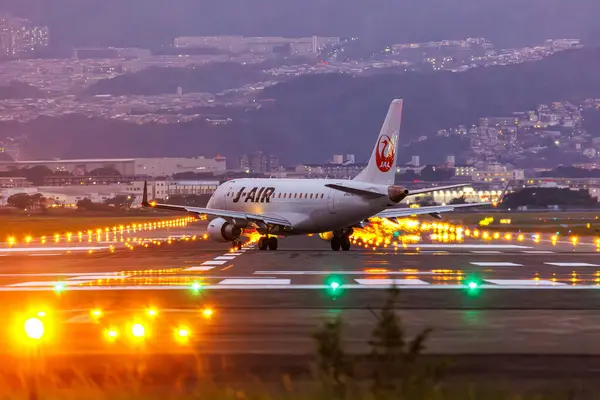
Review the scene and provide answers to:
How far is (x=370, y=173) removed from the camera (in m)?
63.0

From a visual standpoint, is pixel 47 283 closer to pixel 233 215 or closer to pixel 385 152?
pixel 233 215

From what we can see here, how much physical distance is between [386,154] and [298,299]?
1339 inches

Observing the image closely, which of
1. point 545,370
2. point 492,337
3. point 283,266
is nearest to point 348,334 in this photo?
point 492,337

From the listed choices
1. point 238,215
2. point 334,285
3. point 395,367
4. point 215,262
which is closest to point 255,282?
point 334,285

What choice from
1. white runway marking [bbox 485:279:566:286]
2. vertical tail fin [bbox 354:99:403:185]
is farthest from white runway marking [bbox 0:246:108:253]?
white runway marking [bbox 485:279:566:286]

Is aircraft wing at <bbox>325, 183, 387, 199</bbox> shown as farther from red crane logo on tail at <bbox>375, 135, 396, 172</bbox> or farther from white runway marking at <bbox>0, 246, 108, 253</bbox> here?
white runway marking at <bbox>0, 246, 108, 253</bbox>

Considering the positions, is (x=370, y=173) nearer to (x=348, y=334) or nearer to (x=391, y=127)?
(x=391, y=127)

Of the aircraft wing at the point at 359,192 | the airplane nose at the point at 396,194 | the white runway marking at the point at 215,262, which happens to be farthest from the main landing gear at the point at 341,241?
the white runway marking at the point at 215,262

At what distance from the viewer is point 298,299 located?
29906 mm

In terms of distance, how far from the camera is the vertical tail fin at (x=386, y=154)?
6262 cm

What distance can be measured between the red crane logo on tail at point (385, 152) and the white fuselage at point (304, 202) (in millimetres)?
2152

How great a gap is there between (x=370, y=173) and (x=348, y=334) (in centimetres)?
4138

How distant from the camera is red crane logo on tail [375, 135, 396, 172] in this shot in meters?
62.9

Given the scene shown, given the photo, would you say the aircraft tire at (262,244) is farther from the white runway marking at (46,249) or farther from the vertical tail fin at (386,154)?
the white runway marking at (46,249)
